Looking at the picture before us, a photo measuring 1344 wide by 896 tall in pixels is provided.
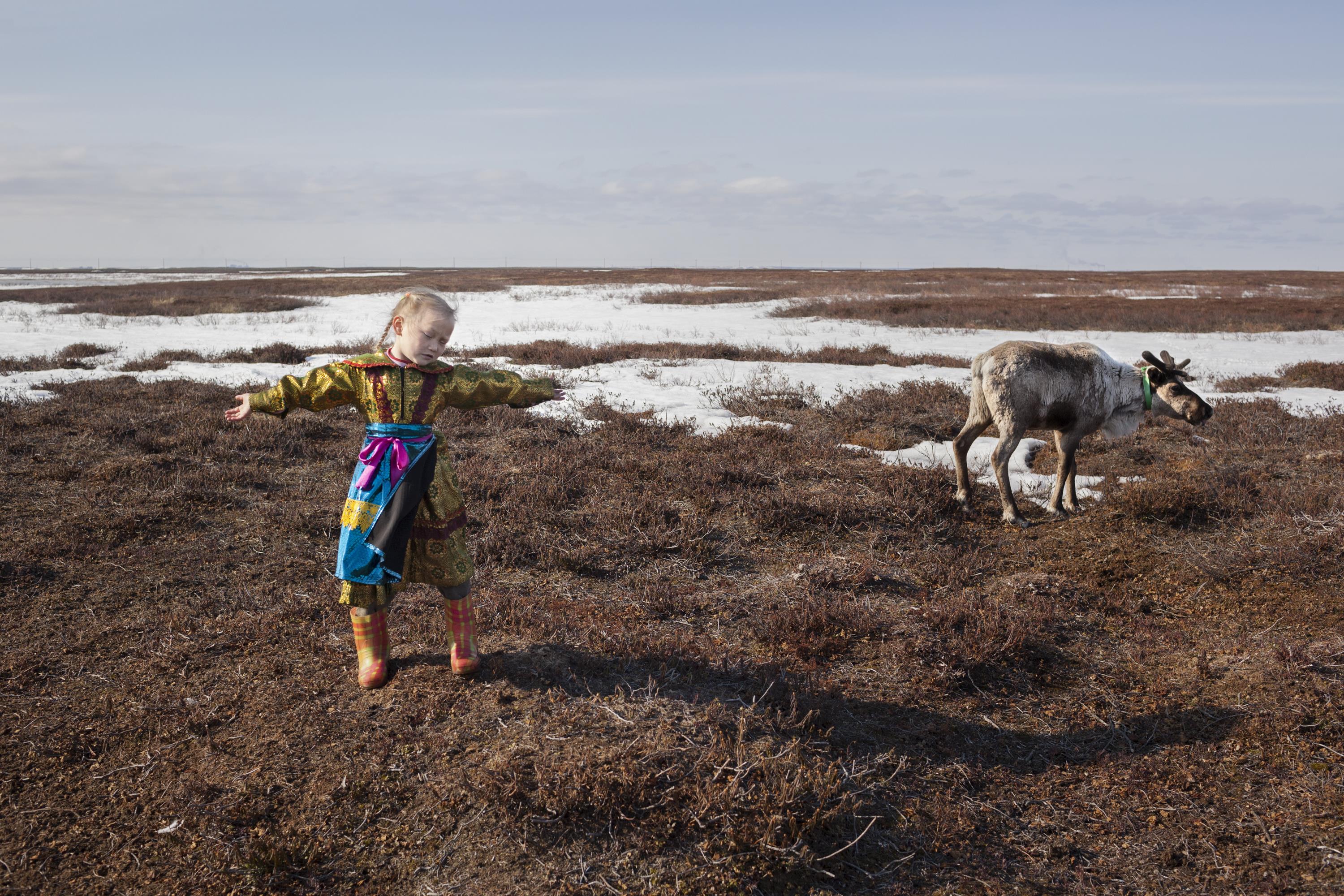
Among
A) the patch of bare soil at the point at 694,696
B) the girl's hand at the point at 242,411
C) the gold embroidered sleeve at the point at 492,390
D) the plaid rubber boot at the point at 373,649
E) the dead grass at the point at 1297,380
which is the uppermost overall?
the gold embroidered sleeve at the point at 492,390

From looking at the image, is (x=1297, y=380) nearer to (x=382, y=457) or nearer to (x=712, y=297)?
(x=382, y=457)

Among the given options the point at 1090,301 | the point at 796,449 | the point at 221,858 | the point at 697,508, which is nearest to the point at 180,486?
the point at 697,508

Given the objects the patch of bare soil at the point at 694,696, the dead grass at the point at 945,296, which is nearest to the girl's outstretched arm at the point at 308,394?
the patch of bare soil at the point at 694,696

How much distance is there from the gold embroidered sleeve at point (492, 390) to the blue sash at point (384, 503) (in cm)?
26

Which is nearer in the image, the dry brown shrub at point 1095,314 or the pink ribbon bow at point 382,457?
the pink ribbon bow at point 382,457

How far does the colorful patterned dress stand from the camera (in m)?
3.41

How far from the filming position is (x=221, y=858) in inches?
110

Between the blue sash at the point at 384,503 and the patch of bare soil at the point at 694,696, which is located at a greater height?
the blue sash at the point at 384,503

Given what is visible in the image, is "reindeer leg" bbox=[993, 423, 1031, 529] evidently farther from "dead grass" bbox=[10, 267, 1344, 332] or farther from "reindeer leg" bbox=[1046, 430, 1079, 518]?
"dead grass" bbox=[10, 267, 1344, 332]

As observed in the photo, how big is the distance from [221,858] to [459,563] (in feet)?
4.63

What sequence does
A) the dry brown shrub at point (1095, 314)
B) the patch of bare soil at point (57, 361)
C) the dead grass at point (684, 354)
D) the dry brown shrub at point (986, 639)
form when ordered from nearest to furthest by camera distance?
1. the dry brown shrub at point (986, 639)
2. the patch of bare soil at point (57, 361)
3. the dead grass at point (684, 354)
4. the dry brown shrub at point (1095, 314)

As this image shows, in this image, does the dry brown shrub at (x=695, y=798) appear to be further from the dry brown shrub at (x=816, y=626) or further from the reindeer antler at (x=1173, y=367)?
the reindeer antler at (x=1173, y=367)

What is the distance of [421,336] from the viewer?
3.41 m

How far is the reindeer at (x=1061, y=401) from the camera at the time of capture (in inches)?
265
